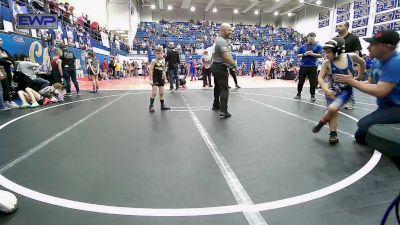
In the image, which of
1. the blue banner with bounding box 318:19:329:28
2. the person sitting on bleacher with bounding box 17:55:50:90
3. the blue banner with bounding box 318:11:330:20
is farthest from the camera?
the blue banner with bounding box 318:19:329:28

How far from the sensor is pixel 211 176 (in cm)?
268

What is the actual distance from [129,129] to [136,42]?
28.3 m

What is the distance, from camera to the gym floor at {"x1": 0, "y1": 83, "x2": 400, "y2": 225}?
6.56 feet

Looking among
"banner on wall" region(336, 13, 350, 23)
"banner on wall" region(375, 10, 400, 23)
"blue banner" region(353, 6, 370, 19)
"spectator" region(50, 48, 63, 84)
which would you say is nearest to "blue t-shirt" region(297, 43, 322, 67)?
"spectator" region(50, 48, 63, 84)

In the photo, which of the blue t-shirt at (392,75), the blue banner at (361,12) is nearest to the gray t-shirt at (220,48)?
the blue t-shirt at (392,75)

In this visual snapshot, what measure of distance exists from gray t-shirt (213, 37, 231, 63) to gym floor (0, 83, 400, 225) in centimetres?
151

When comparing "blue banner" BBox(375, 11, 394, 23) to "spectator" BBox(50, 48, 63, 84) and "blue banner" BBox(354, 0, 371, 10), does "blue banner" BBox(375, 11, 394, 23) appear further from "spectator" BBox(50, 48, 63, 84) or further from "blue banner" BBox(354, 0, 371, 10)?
"spectator" BBox(50, 48, 63, 84)

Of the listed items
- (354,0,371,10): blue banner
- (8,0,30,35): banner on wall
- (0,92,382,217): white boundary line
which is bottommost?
(0,92,382,217): white boundary line

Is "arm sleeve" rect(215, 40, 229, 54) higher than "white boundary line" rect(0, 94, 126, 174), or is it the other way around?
"arm sleeve" rect(215, 40, 229, 54)

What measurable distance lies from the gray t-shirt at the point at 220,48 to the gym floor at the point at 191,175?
1513 mm

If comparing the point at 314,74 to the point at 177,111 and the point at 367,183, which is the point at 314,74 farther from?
the point at 367,183

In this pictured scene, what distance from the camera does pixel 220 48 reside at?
552 centimetres

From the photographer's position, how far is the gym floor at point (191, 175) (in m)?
2.00

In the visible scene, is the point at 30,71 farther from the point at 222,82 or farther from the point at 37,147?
the point at 222,82
